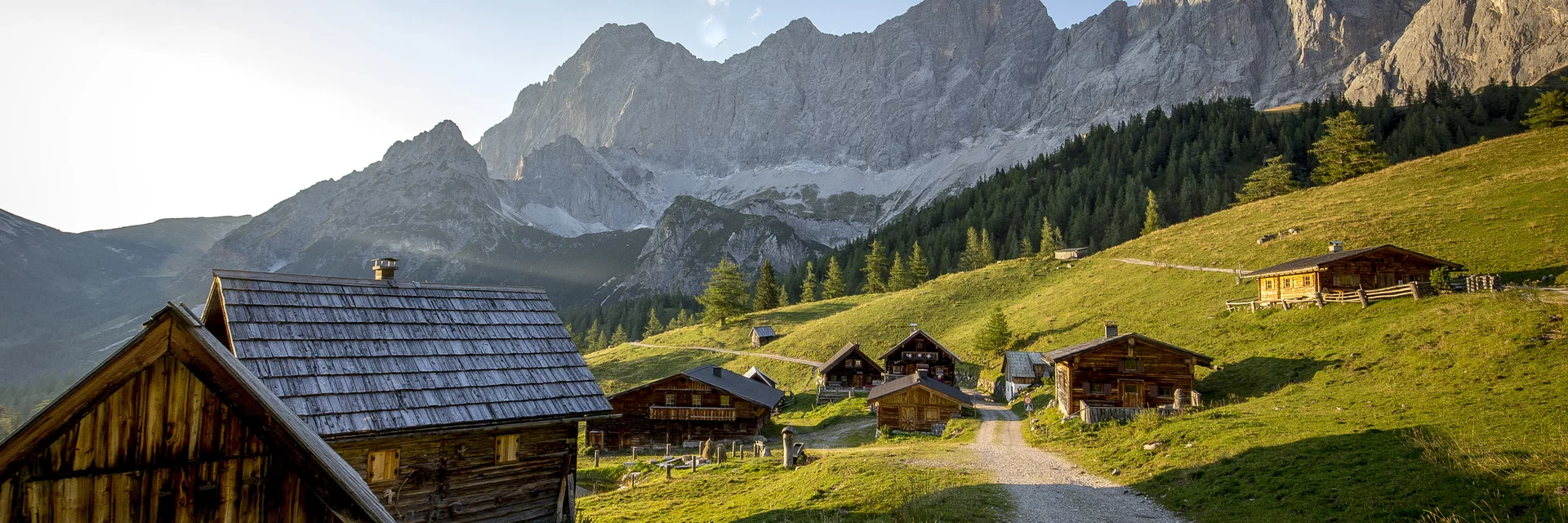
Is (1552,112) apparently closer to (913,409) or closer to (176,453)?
(913,409)

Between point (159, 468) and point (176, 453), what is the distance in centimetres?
19

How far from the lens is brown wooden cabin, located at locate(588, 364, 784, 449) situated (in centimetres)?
4903

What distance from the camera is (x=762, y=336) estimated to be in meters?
82.0

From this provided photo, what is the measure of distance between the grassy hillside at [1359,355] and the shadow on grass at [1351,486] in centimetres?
6

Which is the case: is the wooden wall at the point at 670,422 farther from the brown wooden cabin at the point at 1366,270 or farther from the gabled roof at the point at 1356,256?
the brown wooden cabin at the point at 1366,270

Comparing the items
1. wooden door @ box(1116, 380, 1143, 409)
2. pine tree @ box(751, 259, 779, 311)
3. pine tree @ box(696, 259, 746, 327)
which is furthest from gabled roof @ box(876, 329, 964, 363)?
pine tree @ box(751, 259, 779, 311)

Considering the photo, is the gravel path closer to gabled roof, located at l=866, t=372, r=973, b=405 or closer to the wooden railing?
gabled roof, located at l=866, t=372, r=973, b=405

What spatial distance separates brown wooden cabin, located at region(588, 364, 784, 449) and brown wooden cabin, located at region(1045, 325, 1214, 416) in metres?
22.1

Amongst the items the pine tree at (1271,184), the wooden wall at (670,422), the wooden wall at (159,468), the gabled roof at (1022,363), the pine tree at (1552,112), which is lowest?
the wooden wall at (670,422)

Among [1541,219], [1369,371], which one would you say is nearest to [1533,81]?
[1541,219]

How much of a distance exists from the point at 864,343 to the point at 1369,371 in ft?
146

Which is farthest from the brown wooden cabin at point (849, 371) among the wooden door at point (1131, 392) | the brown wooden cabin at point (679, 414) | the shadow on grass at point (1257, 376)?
the shadow on grass at point (1257, 376)

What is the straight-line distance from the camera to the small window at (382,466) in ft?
52.7

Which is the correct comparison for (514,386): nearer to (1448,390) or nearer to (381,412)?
(381,412)
